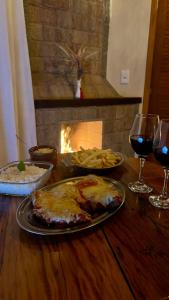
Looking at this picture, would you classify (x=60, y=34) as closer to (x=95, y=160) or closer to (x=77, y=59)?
(x=77, y=59)

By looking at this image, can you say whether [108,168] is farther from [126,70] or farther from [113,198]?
[126,70]

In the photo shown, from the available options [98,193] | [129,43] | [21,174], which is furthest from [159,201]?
[129,43]

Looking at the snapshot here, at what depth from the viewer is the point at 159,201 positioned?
65 centimetres

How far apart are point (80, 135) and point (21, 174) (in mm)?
1693

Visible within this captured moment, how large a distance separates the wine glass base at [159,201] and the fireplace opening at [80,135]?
1.57 meters

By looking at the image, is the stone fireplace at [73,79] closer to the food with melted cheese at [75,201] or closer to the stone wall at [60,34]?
the stone wall at [60,34]

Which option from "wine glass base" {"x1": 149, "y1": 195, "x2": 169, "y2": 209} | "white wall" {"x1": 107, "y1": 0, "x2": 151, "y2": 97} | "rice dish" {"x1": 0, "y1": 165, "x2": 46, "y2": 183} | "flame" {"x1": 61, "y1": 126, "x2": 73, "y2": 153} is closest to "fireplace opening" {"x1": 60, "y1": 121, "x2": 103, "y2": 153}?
"flame" {"x1": 61, "y1": 126, "x2": 73, "y2": 153}

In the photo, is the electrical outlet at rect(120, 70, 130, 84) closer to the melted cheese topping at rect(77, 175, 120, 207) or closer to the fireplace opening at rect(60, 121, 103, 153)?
the fireplace opening at rect(60, 121, 103, 153)

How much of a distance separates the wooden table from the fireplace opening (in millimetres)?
1645

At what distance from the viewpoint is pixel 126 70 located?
2311 mm

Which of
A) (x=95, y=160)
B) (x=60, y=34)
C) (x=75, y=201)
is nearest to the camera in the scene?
(x=75, y=201)

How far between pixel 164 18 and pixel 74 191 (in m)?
2.13

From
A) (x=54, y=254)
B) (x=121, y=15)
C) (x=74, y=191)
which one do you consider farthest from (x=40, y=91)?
(x=54, y=254)

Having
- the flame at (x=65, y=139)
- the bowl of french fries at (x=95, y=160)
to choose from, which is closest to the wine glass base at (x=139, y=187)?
the bowl of french fries at (x=95, y=160)
